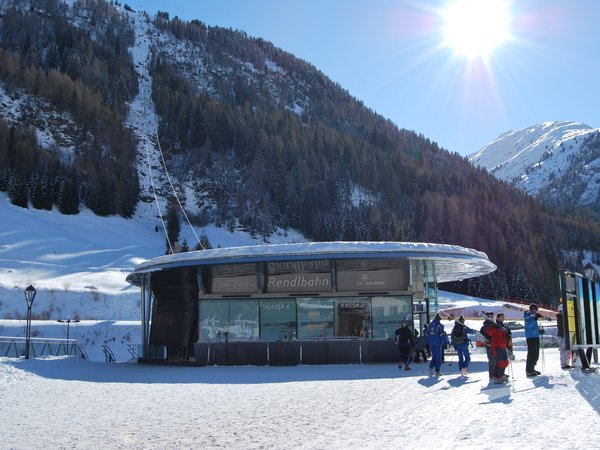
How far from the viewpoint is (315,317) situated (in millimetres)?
20656

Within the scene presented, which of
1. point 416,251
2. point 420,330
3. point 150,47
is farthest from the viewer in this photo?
point 150,47

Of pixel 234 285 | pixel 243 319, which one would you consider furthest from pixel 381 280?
pixel 234 285

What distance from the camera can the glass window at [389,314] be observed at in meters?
20.3

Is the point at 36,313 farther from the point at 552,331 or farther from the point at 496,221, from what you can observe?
the point at 496,221

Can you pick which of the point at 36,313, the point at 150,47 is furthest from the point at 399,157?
the point at 36,313

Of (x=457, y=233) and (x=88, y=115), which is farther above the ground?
(x=88, y=115)

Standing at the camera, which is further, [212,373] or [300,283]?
[300,283]

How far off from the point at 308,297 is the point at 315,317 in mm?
691

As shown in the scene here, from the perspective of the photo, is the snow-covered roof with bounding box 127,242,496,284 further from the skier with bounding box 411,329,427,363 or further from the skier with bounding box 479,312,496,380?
the skier with bounding box 479,312,496,380

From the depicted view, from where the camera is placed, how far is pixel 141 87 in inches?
5635

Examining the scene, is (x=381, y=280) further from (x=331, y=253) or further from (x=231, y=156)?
(x=231, y=156)

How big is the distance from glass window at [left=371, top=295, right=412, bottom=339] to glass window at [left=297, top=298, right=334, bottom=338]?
1462 millimetres

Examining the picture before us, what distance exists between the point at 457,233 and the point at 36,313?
72723 millimetres

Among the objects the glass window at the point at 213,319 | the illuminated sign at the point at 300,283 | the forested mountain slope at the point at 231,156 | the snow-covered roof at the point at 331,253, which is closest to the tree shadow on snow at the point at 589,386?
the snow-covered roof at the point at 331,253
